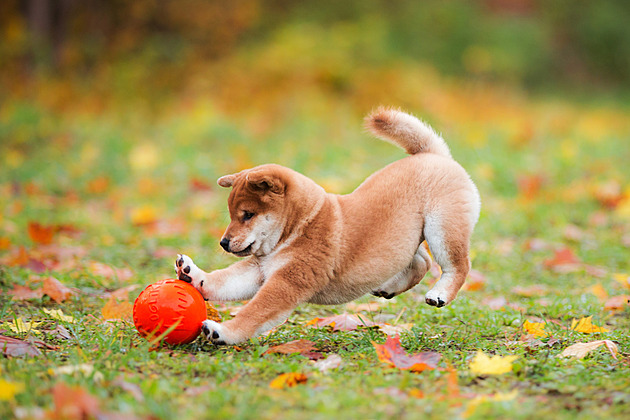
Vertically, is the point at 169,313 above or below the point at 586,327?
below

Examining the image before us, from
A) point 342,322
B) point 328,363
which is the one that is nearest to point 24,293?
point 342,322

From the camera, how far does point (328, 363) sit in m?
2.77

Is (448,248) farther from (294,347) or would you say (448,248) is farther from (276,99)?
(276,99)

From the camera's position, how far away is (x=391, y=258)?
3.29 m

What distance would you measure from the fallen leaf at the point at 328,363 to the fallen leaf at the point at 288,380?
0.16 meters

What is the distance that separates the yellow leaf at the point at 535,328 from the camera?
3.22 meters

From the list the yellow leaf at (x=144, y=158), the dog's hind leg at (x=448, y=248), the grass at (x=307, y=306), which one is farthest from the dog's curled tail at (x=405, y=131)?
the yellow leaf at (x=144, y=158)

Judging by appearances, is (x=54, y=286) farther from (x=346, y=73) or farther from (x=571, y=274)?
(x=346, y=73)

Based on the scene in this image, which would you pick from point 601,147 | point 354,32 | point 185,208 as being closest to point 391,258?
point 185,208

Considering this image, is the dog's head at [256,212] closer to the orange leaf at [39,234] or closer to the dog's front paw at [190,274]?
the dog's front paw at [190,274]

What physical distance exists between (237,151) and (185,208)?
6.61 feet

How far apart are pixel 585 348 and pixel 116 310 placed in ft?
7.61

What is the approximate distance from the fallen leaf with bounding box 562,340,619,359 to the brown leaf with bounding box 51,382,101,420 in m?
1.96

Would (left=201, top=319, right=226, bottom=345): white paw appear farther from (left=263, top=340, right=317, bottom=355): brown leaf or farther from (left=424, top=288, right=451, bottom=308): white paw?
(left=424, top=288, right=451, bottom=308): white paw
